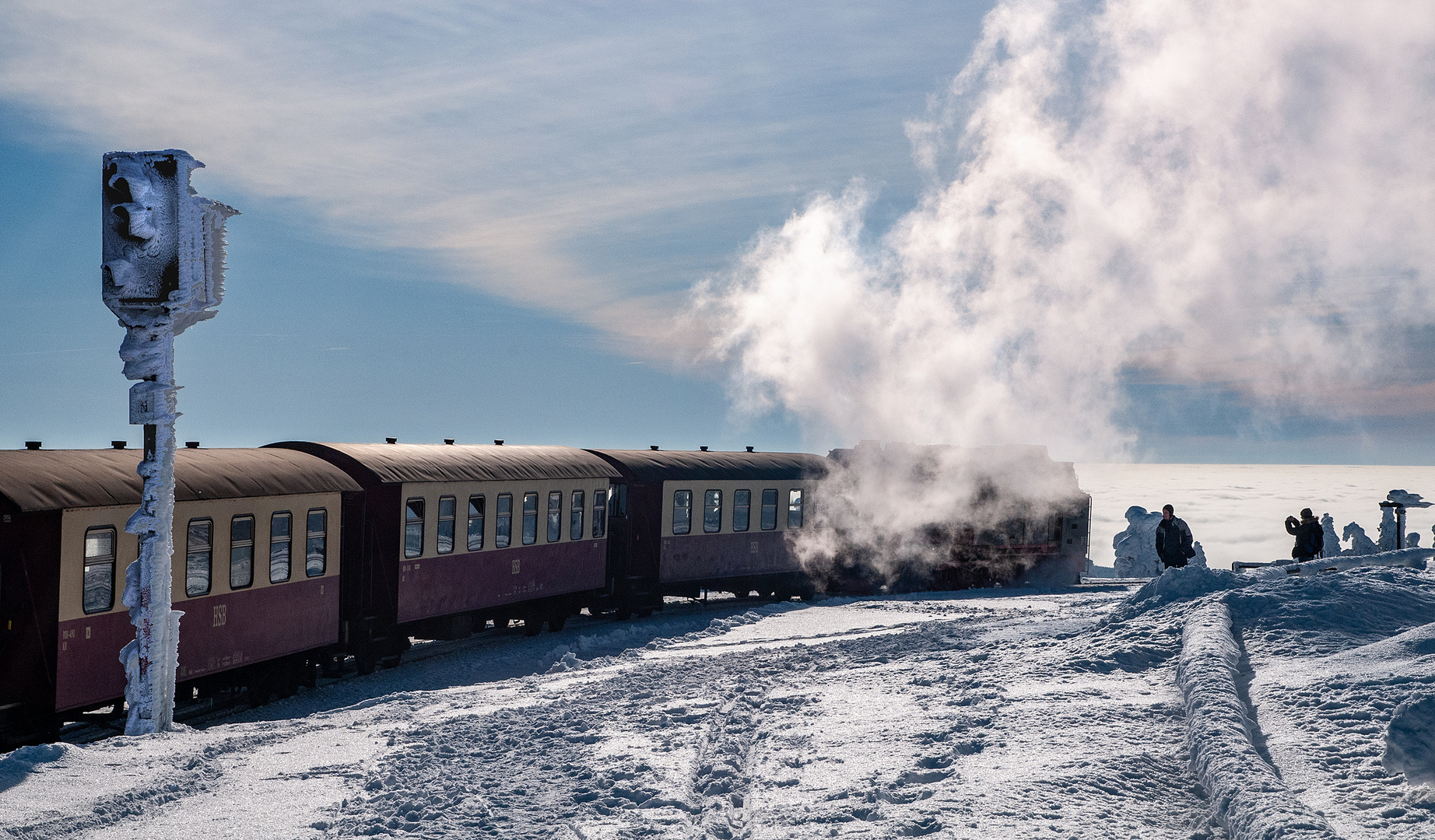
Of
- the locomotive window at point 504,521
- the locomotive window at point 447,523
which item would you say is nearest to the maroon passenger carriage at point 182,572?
the locomotive window at point 447,523

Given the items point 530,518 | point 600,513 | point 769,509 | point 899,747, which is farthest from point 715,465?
point 899,747

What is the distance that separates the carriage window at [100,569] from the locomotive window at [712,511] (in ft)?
45.7

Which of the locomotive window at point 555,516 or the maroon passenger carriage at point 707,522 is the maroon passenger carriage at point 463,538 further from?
the maroon passenger carriage at point 707,522

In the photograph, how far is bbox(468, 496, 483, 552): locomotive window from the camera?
1853 cm

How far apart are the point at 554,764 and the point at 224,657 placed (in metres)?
6.35

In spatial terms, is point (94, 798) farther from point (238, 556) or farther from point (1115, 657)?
point (1115, 657)

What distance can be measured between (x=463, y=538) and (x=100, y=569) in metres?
7.11

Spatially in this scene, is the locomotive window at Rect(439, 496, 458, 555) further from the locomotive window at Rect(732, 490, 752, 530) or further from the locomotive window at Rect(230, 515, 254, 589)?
the locomotive window at Rect(732, 490, 752, 530)

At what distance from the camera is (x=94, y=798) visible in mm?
8133

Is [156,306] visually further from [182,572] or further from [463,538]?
[463,538]

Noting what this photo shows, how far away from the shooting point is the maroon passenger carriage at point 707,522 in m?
22.9

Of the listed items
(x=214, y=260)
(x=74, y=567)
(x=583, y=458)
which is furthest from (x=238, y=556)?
(x=583, y=458)

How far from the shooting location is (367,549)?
16891 millimetres

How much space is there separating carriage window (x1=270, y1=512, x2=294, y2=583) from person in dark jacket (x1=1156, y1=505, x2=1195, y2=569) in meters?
13.9
